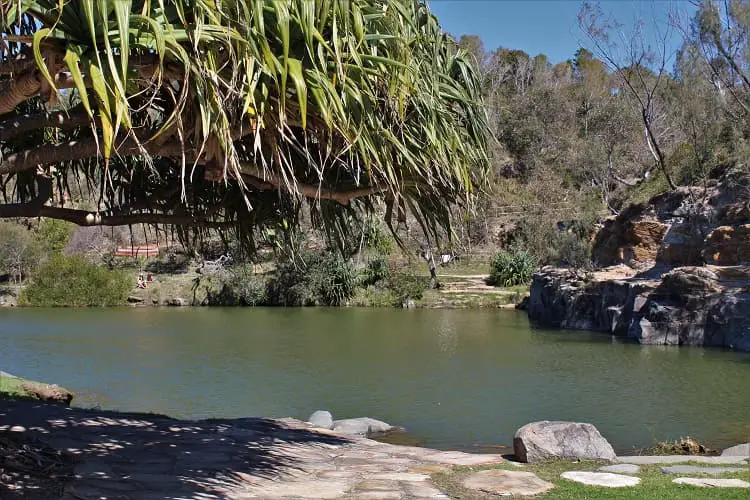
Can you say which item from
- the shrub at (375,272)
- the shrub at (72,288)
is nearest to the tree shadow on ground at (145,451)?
the shrub at (375,272)

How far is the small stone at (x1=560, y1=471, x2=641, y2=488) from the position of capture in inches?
237

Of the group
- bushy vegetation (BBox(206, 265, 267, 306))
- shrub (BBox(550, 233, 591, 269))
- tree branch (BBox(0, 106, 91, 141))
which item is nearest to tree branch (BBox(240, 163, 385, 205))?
tree branch (BBox(0, 106, 91, 141))

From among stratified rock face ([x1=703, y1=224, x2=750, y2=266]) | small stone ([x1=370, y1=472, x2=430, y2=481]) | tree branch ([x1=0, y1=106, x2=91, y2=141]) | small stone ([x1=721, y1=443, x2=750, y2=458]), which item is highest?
stratified rock face ([x1=703, y1=224, x2=750, y2=266])

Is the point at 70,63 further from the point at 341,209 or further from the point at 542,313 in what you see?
the point at 542,313

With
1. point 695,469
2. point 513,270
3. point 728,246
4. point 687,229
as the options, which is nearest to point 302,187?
point 695,469

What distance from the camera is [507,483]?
239 inches

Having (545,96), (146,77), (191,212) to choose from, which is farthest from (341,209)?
(545,96)

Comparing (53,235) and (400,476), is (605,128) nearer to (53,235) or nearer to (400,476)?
(53,235)

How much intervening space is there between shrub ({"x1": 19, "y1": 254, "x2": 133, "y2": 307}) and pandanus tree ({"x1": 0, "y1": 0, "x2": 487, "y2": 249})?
95.3 feet

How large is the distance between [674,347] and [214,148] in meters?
17.4

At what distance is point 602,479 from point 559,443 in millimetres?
1124

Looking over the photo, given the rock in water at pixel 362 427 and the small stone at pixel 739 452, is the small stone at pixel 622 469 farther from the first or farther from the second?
the rock in water at pixel 362 427

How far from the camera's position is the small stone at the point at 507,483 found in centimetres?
582

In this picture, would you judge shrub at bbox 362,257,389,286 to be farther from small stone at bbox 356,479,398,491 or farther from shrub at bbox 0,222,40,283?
small stone at bbox 356,479,398,491
